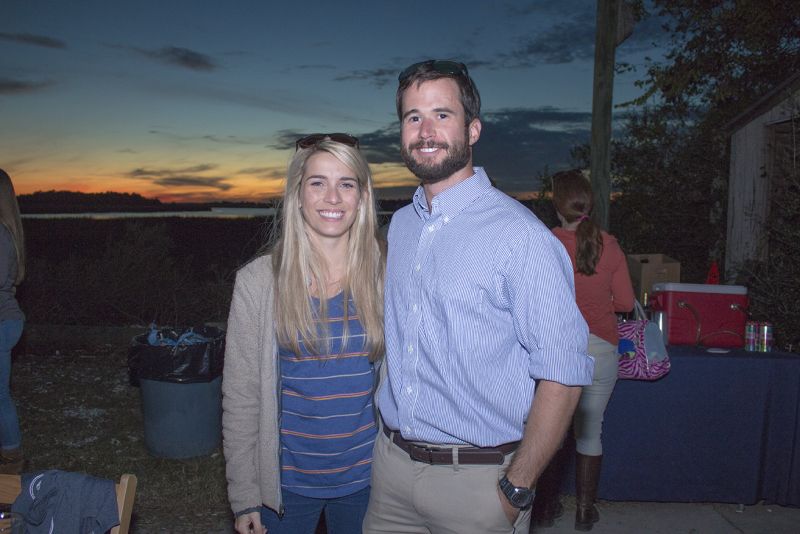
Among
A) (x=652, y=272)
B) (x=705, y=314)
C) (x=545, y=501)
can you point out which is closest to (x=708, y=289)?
(x=705, y=314)

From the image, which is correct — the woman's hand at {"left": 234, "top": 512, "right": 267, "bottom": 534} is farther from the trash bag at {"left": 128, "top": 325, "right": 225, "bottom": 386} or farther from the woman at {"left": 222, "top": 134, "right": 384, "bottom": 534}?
the trash bag at {"left": 128, "top": 325, "right": 225, "bottom": 386}

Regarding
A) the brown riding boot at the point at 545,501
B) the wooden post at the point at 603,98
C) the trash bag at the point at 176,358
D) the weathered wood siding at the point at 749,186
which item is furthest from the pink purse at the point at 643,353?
the weathered wood siding at the point at 749,186

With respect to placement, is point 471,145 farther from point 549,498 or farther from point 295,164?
point 549,498

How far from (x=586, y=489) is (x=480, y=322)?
2606mm

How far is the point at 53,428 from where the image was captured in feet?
20.3

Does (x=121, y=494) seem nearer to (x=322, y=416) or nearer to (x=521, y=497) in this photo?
(x=322, y=416)

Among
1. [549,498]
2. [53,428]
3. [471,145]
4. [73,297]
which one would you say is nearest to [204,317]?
[73,297]

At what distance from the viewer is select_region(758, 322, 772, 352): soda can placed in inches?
173

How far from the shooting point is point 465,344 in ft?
6.79

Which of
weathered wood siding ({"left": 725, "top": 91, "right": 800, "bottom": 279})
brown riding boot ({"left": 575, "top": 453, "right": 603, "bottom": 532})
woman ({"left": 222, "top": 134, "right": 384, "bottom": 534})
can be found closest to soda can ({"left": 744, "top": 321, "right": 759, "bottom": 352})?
brown riding boot ({"left": 575, "top": 453, "right": 603, "bottom": 532})

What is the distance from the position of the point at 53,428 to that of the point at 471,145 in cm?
563

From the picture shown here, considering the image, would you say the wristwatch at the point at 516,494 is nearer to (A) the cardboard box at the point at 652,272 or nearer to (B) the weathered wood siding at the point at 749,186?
(A) the cardboard box at the point at 652,272

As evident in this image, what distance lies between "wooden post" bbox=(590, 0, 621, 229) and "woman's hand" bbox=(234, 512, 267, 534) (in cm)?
398

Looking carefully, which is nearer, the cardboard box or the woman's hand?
the woman's hand
